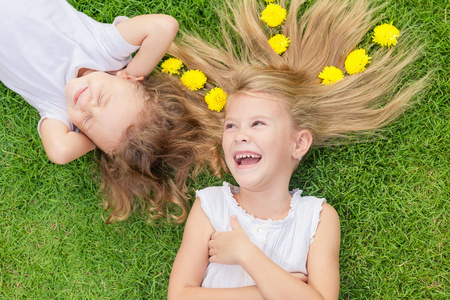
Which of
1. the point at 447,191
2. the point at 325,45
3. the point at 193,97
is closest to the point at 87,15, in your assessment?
the point at 193,97

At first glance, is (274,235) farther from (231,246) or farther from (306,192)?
(306,192)

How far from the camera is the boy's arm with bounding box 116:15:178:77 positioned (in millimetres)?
2330

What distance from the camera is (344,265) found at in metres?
2.42

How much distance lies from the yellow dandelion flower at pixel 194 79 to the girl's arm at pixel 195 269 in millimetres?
711

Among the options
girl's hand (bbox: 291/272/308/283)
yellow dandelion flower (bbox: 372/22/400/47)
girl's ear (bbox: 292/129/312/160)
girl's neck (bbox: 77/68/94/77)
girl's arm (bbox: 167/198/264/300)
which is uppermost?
yellow dandelion flower (bbox: 372/22/400/47)

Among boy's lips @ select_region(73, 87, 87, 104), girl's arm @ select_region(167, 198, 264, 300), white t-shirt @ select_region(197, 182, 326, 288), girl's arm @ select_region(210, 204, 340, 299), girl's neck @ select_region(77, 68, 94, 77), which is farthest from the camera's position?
girl's neck @ select_region(77, 68, 94, 77)

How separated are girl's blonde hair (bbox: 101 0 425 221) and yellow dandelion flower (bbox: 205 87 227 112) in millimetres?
36

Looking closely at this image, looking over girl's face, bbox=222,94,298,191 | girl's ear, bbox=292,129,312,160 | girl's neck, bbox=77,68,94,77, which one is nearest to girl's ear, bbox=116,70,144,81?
girl's neck, bbox=77,68,94,77

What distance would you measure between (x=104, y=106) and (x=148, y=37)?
0.48 meters

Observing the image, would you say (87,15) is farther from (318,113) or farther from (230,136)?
(318,113)

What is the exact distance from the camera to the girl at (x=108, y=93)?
7.33 feet

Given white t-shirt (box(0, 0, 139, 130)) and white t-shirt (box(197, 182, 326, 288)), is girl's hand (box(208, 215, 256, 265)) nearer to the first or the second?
white t-shirt (box(197, 182, 326, 288))

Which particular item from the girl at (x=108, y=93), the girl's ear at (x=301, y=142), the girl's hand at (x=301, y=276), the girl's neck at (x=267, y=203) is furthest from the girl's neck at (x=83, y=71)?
the girl's hand at (x=301, y=276)

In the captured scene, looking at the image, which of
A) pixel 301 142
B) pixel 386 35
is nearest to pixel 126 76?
pixel 301 142
